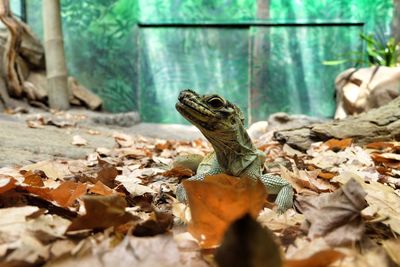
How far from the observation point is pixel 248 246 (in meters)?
0.79

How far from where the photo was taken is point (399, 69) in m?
8.59

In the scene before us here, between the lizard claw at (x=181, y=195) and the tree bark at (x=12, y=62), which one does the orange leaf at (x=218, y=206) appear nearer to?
the lizard claw at (x=181, y=195)

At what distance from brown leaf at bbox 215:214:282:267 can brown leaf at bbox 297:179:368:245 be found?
0.50 m

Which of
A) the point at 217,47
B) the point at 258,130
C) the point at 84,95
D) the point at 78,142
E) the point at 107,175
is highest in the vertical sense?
the point at 217,47

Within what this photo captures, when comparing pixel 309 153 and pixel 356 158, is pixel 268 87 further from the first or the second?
pixel 356 158

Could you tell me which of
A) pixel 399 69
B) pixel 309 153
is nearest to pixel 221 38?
pixel 399 69

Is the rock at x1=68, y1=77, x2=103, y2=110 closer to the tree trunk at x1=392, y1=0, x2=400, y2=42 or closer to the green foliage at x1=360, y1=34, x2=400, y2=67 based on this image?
the green foliage at x1=360, y1=34, x2=400, y2=67

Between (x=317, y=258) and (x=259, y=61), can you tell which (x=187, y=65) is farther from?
(x=317, y=258)

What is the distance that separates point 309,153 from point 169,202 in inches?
92.3

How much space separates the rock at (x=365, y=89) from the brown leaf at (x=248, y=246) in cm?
804

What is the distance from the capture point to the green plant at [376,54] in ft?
31.6

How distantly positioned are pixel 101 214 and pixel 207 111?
1181mm

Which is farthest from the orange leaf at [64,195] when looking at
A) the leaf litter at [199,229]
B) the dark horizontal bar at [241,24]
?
the dark horizontal bar at [241,24]

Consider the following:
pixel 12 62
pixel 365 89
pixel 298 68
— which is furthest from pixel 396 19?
pixel 12 62
